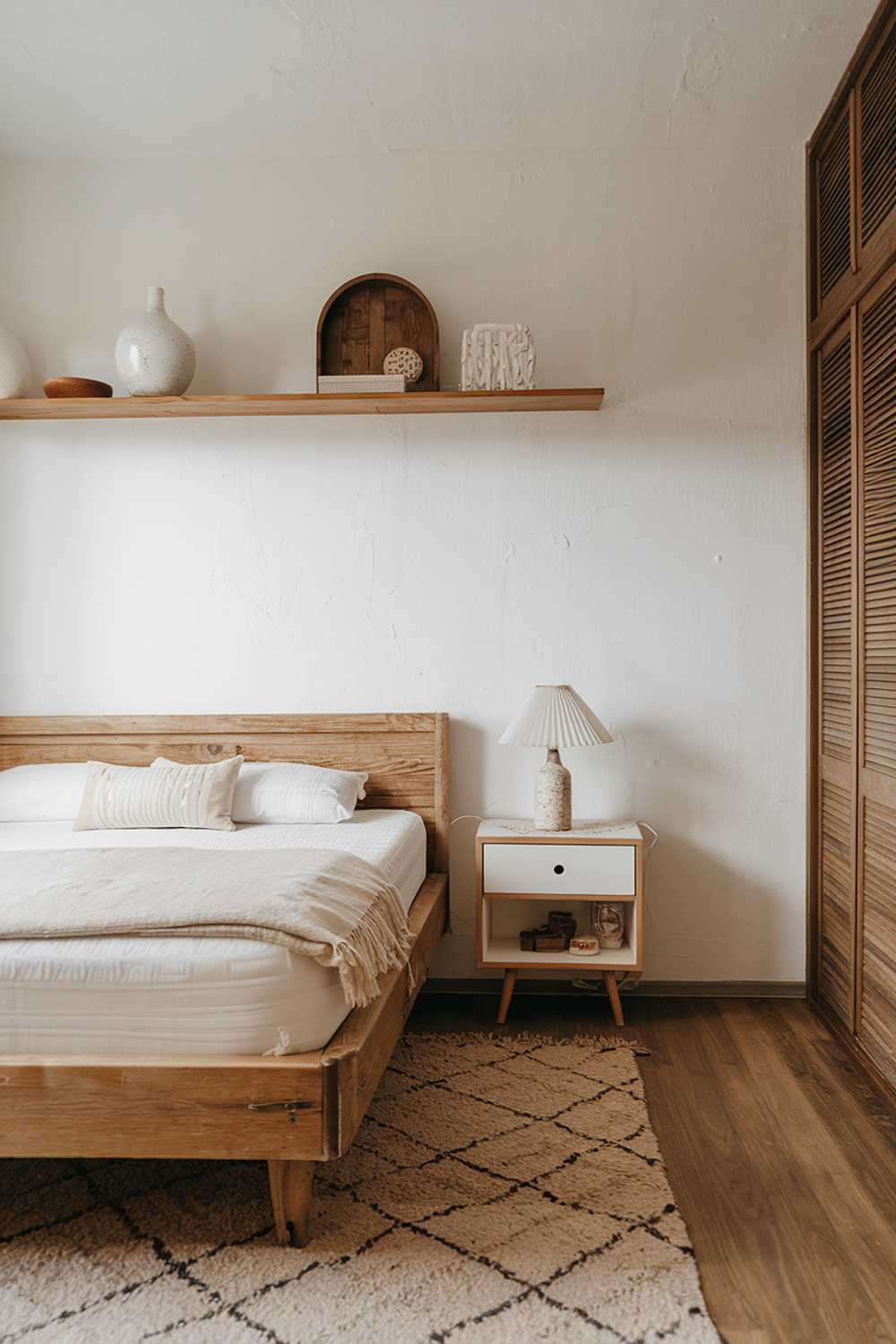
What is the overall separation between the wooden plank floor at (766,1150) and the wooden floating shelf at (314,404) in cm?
181

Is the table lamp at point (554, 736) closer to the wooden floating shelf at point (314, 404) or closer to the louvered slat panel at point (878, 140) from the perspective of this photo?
the wooden floating shelf at point (314, 404)

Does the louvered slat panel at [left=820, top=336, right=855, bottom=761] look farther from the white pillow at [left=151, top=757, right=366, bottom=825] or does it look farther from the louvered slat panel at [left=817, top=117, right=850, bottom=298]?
the white pillow at [left=151, top=757, right=366, bottom=825]

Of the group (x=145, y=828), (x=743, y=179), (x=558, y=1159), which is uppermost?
(x=743, y=179)

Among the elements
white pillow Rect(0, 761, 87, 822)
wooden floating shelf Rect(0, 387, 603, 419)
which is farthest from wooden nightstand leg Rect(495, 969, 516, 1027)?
wooden floating shelf Rect(0, 387, 603, 419)

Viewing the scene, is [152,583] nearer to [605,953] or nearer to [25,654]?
[25,654]

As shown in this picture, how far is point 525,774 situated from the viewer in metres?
3.19

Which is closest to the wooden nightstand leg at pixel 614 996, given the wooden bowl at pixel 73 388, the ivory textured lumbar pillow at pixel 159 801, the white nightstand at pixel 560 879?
the white nightstand at pixel 560 879

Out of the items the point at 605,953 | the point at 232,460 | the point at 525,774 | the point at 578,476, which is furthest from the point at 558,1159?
the point at 232,460

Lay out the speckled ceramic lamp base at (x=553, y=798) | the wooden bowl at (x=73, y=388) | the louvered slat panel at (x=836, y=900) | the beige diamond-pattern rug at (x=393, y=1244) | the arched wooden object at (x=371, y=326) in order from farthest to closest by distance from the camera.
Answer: the arched wooden object at (x=371, y=326)
the wooden bowl at (x=73, y=388)
the speckled ceramic lamp base at (x=553, y=798)
the louvered slat panel at (x=836, y=900)
the beige diamond-pattern rug at (x=393, y=1244)

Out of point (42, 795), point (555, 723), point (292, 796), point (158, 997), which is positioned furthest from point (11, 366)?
point (158, 997)

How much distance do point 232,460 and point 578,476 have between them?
3.62 ft

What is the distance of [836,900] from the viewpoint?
2865 millimetres

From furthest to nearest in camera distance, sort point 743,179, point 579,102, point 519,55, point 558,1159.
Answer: point 743,179
point 579,102
point 519,55
point 558,1159

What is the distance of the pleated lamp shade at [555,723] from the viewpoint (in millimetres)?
2895
